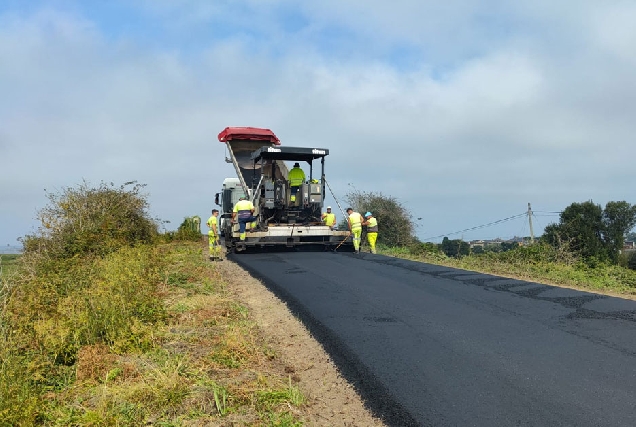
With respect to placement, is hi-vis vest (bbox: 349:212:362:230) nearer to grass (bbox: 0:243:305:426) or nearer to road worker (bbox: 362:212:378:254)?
road worker (bbox: 362:212:378:254)

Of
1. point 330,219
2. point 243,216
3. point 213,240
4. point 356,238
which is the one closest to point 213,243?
point 213,240

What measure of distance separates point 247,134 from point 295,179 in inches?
116

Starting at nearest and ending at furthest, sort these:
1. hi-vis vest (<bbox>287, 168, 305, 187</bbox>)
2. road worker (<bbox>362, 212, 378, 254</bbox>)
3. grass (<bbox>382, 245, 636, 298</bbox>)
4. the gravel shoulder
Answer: the gravel shoulder, grass (<bbox>382, 245, 636, 298</bbox>), hi-vis vest (<bbox>287, 168, 305, 187</bbox>), road worker (<bbox>362, 212, 378, 254</bbox>)

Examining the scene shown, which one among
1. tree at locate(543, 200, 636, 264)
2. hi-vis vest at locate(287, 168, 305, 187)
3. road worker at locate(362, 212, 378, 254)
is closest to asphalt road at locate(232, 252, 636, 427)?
hi-vis vest at locate(287, 168, 305, 187)

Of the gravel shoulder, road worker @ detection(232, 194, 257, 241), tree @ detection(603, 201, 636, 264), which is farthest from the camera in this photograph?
tree @ detection(603, 201, 636, 264)

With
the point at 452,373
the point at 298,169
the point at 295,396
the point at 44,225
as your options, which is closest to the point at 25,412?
the point at 295,396

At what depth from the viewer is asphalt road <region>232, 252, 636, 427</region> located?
11.9ft

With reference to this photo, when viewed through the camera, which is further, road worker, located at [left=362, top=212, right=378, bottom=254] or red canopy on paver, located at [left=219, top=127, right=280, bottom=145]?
red canopy on paver, located at [left=219, top=127, right=280, bottom=145]

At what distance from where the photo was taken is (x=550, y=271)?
1097 centimetres

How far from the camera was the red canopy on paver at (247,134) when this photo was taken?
1598 centimetres

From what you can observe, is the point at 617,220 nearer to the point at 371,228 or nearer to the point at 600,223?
the point at 600,223

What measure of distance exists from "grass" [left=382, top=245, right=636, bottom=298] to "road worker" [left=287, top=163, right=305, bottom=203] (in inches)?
146

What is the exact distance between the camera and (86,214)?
13.3 metres

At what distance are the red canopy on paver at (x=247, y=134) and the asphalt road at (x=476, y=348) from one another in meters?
8.18
